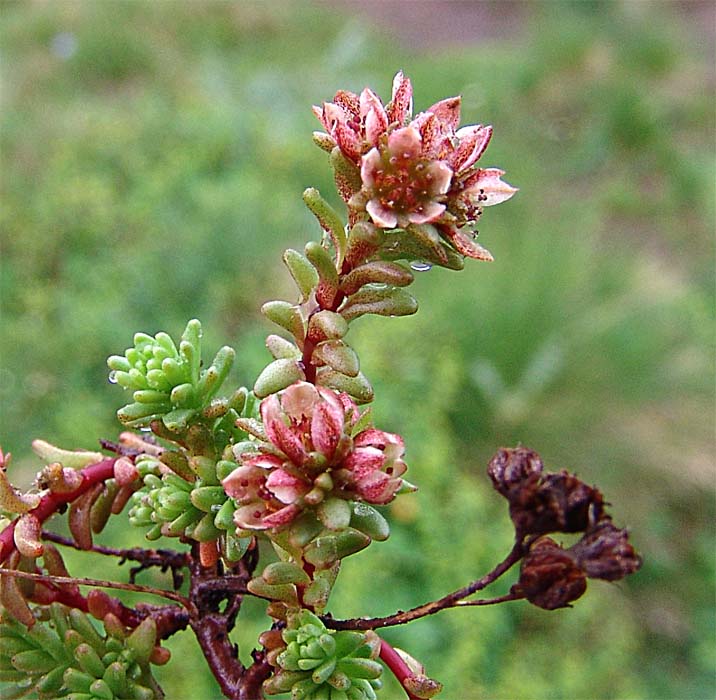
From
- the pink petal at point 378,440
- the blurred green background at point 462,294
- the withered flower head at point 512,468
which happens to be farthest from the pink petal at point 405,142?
the blurred green background at point 462,294

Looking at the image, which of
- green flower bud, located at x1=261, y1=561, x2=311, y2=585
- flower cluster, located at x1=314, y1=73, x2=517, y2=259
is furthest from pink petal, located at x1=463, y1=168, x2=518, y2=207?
green flower bud, located at x1=261, y1=561, x2=311, y2=585

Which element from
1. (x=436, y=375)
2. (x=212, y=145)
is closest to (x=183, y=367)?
(x=436, y=375)

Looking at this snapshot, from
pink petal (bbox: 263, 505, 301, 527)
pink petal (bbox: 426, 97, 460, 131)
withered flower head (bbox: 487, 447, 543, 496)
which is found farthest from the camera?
withered flower head (bbox: 487, 447, 543, 496)

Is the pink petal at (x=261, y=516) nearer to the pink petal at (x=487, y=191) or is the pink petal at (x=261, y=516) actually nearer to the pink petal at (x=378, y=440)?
the pink petal at (x=378, y=440)

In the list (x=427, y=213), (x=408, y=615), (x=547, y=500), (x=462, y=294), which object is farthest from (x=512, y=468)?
(x=462, y=294)

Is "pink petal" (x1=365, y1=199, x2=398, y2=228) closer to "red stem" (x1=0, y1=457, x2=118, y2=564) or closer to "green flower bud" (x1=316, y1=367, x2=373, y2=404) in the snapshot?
"green flower bud" (x1=316, y1=367, x2=373, y2=404)

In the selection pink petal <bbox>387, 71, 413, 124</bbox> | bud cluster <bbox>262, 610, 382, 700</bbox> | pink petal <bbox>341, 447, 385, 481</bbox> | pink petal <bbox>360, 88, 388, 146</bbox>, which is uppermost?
pink petal <bbox>387, 71, 413, 124</bbox>

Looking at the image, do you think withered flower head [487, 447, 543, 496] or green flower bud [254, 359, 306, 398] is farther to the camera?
withered flower head [487, 447, 543, 496]

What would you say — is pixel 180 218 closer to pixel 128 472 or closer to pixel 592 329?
pixel 592 329
